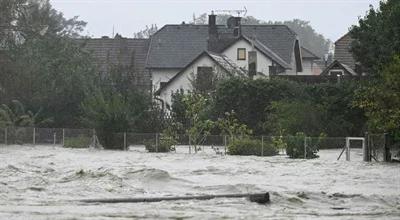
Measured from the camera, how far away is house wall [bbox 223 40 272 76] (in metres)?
73.8

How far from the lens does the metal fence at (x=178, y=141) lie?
38291 mm

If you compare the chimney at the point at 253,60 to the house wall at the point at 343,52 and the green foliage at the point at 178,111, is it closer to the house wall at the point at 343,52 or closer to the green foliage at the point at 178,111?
the house wall at the point at 343,52

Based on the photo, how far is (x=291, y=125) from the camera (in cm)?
4491

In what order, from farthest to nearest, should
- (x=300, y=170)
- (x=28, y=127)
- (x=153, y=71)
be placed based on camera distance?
(x=153, y=71) < (x=28, y=127) < (x=300, y=170)

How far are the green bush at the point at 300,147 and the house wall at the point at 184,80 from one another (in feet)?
86.5

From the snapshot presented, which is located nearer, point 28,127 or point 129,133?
point 129,133

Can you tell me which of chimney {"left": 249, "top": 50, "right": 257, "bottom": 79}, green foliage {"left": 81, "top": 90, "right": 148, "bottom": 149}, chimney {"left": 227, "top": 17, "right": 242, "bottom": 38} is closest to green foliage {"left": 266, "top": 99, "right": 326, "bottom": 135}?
green foliage {"left": 81, "top": 90, "right": 148, "bottom": 149}

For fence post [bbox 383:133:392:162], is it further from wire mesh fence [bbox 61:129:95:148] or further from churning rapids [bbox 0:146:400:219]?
wire mesh fence [bbox 61:129:95:148]

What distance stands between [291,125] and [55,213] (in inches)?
1154

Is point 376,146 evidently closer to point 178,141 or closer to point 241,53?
point 178,141

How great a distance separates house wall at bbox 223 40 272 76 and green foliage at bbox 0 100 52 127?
1034 inches

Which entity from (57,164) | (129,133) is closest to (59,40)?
(129,133)

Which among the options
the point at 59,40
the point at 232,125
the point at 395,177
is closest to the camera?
the point at 395,177

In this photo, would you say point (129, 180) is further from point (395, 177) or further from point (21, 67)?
point (21, 67)
